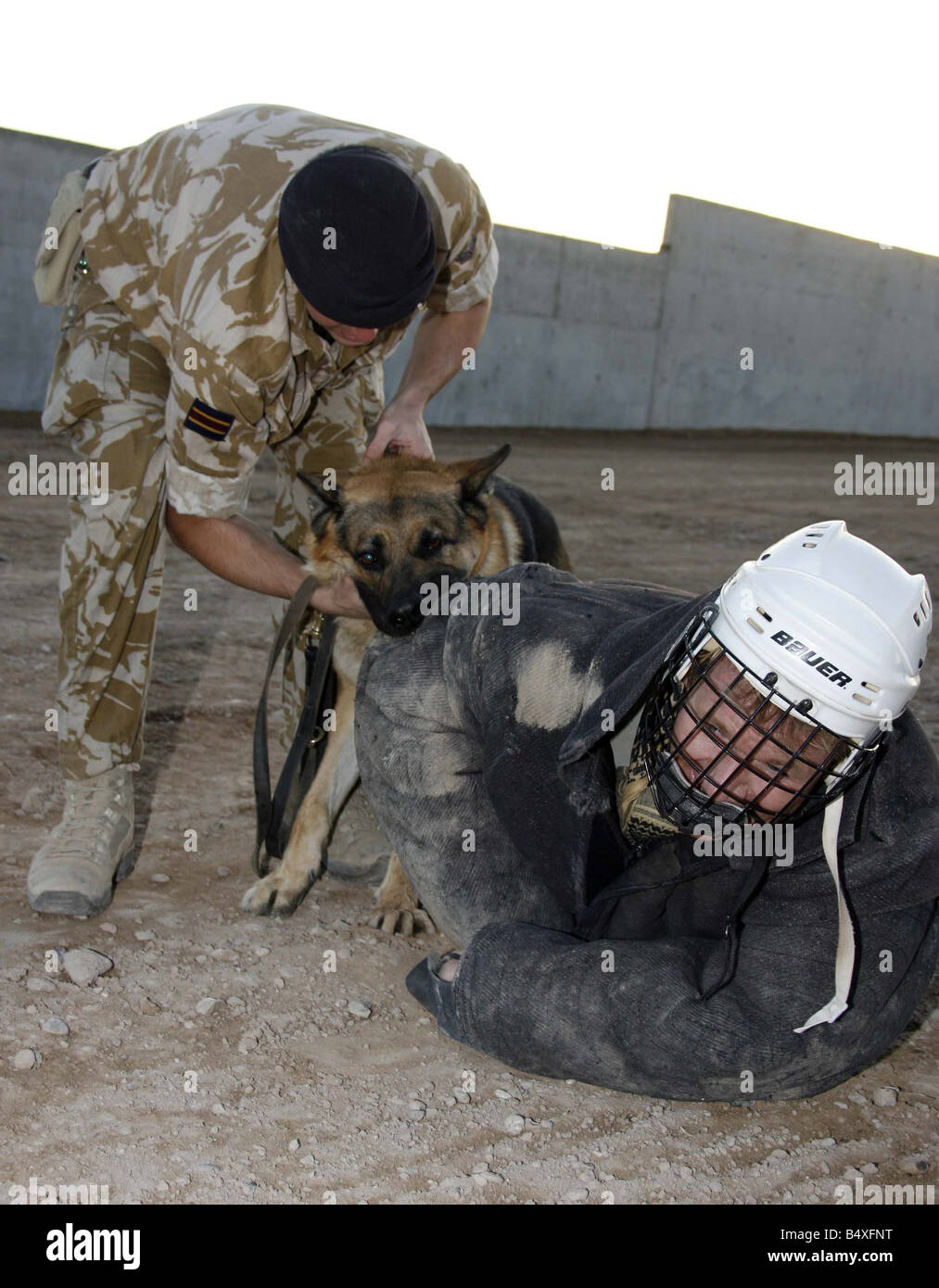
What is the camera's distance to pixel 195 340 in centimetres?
266

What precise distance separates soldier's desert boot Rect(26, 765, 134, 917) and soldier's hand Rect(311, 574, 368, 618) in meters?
0.69

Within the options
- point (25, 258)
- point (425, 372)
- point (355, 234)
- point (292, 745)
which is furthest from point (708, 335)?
point (355, 234)

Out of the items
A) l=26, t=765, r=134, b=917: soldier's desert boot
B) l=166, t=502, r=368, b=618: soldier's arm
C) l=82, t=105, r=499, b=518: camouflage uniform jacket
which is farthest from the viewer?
l=166, t=502, r=368, b=618: soldier's arm

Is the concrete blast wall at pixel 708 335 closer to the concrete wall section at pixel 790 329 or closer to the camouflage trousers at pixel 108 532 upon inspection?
the concrete wall section at pixel 790 329

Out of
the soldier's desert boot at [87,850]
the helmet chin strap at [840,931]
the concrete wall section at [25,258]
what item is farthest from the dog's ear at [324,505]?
the concrete wall section at [25,258]

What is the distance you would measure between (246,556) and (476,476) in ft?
2.54

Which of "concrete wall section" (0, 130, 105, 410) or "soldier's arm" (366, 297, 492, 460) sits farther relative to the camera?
"concrete wall section" (0, 130, 105, 410)

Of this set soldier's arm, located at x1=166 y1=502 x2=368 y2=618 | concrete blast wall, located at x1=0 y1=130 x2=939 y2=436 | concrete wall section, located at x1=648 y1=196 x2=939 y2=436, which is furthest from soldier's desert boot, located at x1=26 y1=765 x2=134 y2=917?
concrete wall section, located at x1=648 y1=196 x2=939 y2=436

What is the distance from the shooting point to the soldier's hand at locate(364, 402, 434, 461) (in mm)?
3455

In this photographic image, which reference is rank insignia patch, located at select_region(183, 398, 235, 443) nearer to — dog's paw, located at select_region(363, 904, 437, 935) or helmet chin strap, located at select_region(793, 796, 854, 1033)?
dog's paw, located at select_region(363, 904, 437, 935)

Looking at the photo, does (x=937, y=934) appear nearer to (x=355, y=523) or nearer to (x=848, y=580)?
(x=848, y=580)

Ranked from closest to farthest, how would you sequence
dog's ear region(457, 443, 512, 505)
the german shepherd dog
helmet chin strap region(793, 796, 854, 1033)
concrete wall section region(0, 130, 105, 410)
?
1. helmet chin strap region(793, 796, 854, 1033)
2. the german shepherd dog
3. dog's ear region(457, 443, 512, 505)
4. concrete wall section region(0, 130, 105, 410)

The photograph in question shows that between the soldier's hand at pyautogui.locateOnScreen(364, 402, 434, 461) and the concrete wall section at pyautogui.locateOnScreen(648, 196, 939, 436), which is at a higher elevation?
the concrete wall section at pyautogui.locateOnScreen(648, 196, 939, 436)

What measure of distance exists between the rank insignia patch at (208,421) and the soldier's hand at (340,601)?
0.52 meters
